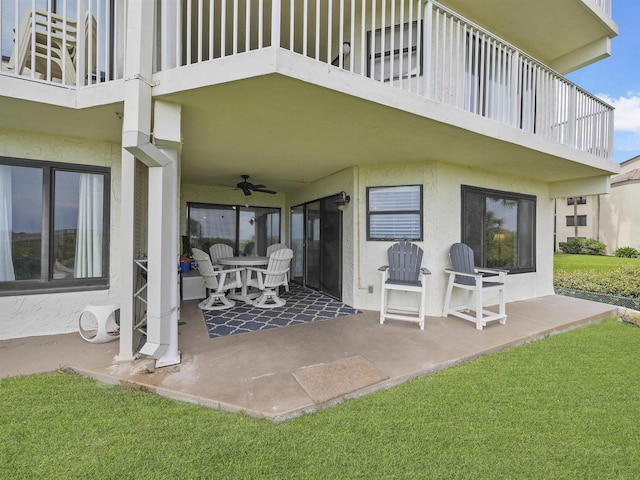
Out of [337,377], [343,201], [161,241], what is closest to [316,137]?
[343,201]

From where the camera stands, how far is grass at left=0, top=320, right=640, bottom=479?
166 centimetres

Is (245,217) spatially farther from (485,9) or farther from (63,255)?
(485,9)

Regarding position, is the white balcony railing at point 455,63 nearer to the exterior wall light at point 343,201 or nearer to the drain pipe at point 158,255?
the exterior wall light at point 343,201

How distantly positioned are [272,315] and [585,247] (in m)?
24.5

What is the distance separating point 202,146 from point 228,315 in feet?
8.67

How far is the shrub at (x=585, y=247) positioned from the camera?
19031 millimetres

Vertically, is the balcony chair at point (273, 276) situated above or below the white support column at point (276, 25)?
below

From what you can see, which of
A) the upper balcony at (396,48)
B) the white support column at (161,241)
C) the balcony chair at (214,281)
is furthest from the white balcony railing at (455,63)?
the balcony chair at (214,281)

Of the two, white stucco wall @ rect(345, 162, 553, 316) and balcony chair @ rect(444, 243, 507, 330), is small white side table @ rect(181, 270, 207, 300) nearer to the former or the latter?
white stucco wall @ rect(345, 162, 553, 316)

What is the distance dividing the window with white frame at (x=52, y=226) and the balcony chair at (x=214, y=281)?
4.26 ft

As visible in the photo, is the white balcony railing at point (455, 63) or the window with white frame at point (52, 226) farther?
the white balcony railing at point (455, 63)

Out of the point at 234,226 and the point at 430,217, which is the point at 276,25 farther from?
the point at 234,226

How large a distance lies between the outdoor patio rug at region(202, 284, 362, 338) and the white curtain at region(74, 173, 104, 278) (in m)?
1.70

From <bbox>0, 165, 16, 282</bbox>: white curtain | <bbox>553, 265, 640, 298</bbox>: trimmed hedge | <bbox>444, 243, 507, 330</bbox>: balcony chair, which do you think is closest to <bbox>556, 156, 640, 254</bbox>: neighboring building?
<bbox>553, 265, 640, 298</bbox>: trimmed hedge
